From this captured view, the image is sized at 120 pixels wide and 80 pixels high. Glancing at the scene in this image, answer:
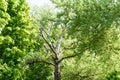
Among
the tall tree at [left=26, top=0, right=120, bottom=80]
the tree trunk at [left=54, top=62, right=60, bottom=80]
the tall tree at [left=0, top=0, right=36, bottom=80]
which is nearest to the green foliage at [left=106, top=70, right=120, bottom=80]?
the tall tree at [left=26, top=0, right=120, bottom=80]

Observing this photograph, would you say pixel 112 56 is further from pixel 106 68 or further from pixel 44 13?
pixel 44 13

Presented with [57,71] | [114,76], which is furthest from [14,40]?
[114,76]

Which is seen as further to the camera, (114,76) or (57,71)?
(57,71)

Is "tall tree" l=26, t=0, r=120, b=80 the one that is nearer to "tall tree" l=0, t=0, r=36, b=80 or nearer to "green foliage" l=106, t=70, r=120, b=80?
"tall tree" l=0, t=0, r=36, b=80

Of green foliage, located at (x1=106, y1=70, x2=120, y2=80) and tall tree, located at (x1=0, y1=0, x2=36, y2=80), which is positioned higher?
tall tree, located at (x1=0, y1=0, x2=36, y2=80)

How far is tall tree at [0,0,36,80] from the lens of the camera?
27797mm

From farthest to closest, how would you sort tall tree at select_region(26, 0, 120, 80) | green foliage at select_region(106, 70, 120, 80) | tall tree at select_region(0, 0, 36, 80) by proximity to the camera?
tall tree at select_region(0, 0, 36, 80)
tall tree at select_region(26, 0, 120, 80)
green foliage at select_region(106, 70, 120, 80)

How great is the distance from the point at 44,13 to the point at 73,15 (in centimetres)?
665

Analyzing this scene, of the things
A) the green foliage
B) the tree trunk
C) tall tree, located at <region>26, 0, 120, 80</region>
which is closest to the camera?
the green foliage

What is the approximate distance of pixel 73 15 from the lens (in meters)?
32.8

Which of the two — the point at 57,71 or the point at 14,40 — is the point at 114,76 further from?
the point at 57,71

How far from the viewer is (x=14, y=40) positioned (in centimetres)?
2831

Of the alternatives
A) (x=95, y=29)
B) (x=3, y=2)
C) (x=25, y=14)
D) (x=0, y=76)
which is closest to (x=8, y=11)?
(x=25, y=14)

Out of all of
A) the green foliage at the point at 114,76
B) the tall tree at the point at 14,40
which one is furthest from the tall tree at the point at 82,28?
the green foliage at the point at 114,76
